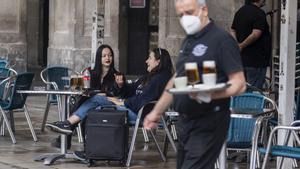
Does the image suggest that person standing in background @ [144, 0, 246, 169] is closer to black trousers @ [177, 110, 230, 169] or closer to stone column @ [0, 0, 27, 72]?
black trousers @ [177, 110, 230, 169]

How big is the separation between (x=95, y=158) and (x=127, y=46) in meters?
12.3

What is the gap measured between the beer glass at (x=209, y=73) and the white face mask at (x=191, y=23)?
300 mm

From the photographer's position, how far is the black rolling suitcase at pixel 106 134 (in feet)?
30.3

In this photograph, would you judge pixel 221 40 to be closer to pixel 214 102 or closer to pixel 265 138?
pixel 214 102

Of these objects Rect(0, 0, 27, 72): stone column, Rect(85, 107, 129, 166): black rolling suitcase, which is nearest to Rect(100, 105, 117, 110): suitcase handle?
Rect(85, 107, 129, 166): black rolling suitcase

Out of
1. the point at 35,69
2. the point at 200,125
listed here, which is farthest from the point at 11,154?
the point at 35,69

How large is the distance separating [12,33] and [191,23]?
15.7 meters

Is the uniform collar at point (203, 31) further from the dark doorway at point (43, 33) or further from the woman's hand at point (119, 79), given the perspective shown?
the dark doorway at point (43, 33)

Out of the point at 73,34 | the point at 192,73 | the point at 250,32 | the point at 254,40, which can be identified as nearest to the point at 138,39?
the point at 73,34

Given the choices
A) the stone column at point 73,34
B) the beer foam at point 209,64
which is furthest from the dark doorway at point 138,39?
the beer foam at point 209,64

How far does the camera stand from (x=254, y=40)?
10609mm

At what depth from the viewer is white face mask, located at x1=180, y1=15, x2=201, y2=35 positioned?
557 cm

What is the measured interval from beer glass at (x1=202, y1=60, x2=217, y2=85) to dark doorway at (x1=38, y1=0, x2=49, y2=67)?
800 inches

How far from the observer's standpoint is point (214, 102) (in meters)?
5.55
